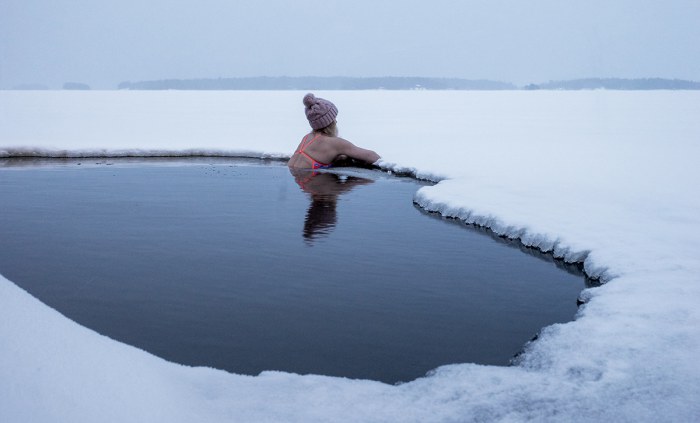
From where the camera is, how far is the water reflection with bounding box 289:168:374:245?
7371 millimetres

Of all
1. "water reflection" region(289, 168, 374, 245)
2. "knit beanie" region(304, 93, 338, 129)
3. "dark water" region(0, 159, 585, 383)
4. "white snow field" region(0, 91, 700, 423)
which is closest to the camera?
"white snow field" region(0, 91, 700, 423)

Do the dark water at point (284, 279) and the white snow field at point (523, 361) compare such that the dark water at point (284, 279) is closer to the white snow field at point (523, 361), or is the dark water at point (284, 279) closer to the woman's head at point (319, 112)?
the white snow field at point (523, 361)

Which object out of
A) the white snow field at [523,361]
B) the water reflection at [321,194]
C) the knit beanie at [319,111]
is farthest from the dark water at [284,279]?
the knit beanie at [319,111]

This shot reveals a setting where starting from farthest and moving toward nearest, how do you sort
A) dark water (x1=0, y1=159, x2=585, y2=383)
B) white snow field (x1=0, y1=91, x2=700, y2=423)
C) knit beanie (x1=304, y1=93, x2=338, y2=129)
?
knit beanie (x1=304, y1=93, x2=338, y2=129) < dark water (x1=0, y1=159, x2=585, y2=383) < white snow field (x1=0, y1=91, x2=700, y2=423)

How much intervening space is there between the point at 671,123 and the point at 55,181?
21.3 m

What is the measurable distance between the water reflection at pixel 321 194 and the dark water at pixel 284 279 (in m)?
0.04

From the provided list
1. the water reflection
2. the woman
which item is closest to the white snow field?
the water reflection

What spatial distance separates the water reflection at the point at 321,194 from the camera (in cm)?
737

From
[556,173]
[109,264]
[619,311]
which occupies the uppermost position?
[556,173]

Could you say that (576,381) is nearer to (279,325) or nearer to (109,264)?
(279,325)

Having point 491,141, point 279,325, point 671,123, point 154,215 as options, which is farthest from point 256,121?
point 279,325

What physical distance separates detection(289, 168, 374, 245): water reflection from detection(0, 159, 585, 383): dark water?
0.14 feet

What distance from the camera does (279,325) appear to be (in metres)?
4.43

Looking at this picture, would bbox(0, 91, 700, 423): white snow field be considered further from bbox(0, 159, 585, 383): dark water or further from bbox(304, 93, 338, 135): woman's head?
bbox(304, 93, 338, 135): woman's head
